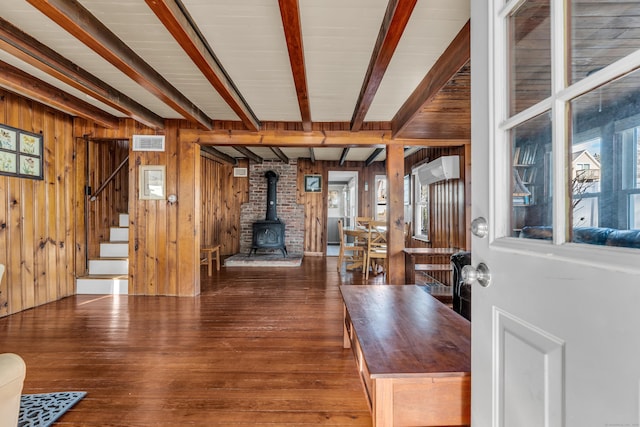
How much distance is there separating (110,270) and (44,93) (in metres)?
2.24

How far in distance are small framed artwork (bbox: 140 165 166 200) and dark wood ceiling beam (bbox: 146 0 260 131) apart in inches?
59.3

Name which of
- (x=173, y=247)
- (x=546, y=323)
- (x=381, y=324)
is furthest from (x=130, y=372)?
(x=546, y=323)

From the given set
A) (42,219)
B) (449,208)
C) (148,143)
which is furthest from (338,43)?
(42,219)

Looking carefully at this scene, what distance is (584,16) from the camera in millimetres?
625

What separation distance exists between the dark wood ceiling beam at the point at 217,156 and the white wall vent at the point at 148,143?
145 cm

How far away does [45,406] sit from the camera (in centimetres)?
162

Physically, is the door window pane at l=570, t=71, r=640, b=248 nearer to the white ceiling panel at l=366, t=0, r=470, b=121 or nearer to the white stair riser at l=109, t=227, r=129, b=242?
the white ceiling panel at l=366, t=0, r=470, b=121

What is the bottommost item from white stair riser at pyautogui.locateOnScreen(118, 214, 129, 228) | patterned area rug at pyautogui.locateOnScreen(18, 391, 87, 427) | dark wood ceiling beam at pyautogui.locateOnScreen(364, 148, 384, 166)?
patterned area rug at pyautogui.locateOnScreen(18, 391, 87, 427)

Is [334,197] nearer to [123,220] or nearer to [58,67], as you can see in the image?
[123,220]

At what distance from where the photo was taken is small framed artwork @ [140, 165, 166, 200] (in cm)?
383

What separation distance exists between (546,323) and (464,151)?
3959 mm

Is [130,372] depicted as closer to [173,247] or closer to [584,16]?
[173,247]

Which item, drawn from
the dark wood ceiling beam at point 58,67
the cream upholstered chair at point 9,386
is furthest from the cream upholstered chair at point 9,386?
the dark wood ceiling beam at point 58,67

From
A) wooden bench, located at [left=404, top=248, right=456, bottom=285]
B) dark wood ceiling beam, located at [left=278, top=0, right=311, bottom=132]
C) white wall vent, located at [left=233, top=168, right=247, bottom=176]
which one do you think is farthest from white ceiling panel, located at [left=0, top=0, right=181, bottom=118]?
white wall vent, located at [left=233, top=168, right=247, bottom=176]
